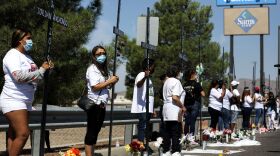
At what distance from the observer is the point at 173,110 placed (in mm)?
9453

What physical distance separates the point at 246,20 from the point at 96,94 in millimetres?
38102

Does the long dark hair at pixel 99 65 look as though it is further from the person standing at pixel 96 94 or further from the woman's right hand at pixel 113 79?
the woman's right hand at pixel 113 79

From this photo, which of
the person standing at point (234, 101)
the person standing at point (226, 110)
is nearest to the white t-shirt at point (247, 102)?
the person standing at point (234, 101)

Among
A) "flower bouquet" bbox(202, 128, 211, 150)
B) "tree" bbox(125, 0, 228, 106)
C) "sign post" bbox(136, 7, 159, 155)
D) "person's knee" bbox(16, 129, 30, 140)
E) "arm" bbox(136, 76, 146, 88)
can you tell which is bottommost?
"flower bouquet" bbox(202, 128, 211, 150)

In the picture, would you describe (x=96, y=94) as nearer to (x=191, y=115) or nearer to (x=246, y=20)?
(x=191, y=115)

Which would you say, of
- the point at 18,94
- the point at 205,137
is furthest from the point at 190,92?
the point at 18,94

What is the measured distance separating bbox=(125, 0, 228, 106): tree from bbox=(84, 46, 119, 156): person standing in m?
41.4

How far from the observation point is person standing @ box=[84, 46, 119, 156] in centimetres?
711

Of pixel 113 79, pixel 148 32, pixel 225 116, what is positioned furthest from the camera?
pixel 225 116

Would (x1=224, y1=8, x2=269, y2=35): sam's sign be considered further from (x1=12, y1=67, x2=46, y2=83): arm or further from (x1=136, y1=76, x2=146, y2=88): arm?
(x1=12, y1=67, x2=46, y2=83): arm

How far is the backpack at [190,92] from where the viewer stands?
1232 centimetres

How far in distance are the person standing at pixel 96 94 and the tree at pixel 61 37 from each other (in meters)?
7.74

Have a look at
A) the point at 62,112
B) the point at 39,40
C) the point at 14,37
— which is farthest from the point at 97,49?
the point at 39,40

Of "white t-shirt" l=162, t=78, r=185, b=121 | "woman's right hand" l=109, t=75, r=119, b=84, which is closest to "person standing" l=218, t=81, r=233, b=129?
"white t-shirt" l=162, t=78, r=185, b=121
